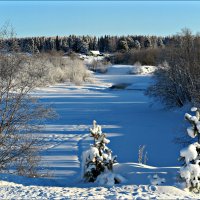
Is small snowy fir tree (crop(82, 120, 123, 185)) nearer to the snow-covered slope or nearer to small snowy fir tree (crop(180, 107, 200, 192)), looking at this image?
the snow-covered slope

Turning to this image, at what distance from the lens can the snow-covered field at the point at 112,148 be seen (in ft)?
31.5

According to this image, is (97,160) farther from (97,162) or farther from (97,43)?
(97,43)

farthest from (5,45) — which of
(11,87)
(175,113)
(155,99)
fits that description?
(155,99)

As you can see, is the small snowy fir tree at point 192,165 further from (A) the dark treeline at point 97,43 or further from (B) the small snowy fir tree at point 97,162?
(A) the dark treeline at point 97,43

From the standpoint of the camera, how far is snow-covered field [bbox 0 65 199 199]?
9602 millimetres

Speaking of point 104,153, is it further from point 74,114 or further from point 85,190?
point 74,114

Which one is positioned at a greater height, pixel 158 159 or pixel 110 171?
pixel 110 171

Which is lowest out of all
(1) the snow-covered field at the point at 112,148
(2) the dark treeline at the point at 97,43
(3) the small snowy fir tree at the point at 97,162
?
(1) the snow-covered field at the point at 112,148

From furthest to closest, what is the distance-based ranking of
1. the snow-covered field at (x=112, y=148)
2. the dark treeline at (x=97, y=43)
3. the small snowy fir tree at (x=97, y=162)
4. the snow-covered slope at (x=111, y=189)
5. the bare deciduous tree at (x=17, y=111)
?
the dark treeline at (x=97, y=43) → the bare deciduous tree at (x=17, y=111) → the small snowy fir tree at (x=97, y=162) → the snow-covered field at (x=112, y=148) → the snow-covered slope at (x=111, y=189)

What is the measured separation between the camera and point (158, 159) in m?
16.7

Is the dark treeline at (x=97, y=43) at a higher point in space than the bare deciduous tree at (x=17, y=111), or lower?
higher

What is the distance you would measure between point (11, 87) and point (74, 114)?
15.8 m

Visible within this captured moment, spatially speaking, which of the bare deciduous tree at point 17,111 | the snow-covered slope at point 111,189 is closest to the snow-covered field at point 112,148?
the snow-covered slope at point 111,189

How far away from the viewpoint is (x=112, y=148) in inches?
734
